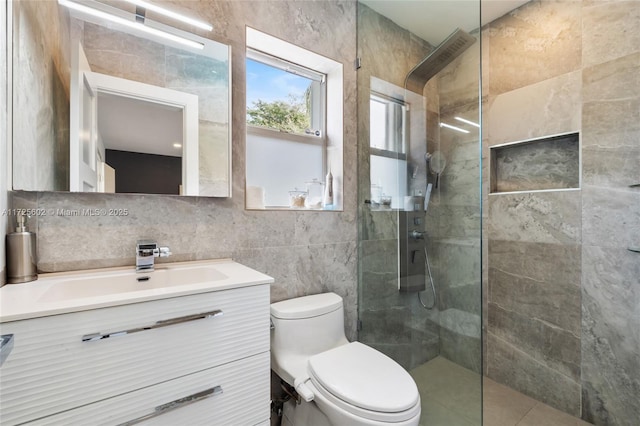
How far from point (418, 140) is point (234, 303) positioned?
Answer: 147cm

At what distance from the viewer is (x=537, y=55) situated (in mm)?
1849

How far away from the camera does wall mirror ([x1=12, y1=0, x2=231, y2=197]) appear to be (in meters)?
0.98

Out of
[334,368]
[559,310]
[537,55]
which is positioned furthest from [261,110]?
[559,310]

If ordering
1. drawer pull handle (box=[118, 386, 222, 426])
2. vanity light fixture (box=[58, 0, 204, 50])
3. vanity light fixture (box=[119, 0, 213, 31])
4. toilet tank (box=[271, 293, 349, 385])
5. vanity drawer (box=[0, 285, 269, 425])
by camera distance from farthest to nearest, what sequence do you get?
1. toilet tank (box=[271, 293, 349, 385])
2. vanity light fixture (box=[119, 0, 213, 31])
3. vanity light fixture (box=[58, 0, 204, 50])
4. drawer pull handle (box=[118, 386, 222, 426])
5. vanity drawer (box=[0, 285, 269, 425])

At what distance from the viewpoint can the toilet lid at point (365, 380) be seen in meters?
0.97

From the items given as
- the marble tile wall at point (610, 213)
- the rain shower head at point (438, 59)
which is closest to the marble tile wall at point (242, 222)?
the rain shower head at point (438, 59)

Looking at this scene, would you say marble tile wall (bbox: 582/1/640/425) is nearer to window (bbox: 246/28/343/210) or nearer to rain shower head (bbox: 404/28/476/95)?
rain shower head (bbox: 404/28/476/95)

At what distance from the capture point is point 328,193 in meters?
1.80

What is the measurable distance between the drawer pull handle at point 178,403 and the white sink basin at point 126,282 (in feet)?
1.13

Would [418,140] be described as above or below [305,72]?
below

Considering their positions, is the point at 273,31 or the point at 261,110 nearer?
the point at 273,31

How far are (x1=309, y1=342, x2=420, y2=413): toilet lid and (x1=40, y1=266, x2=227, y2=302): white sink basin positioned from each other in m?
0.58

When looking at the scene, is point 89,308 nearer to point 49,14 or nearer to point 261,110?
point 49,14

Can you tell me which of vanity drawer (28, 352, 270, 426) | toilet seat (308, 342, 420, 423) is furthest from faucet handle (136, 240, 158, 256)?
toilet seat (308, 342, 420, 423)
